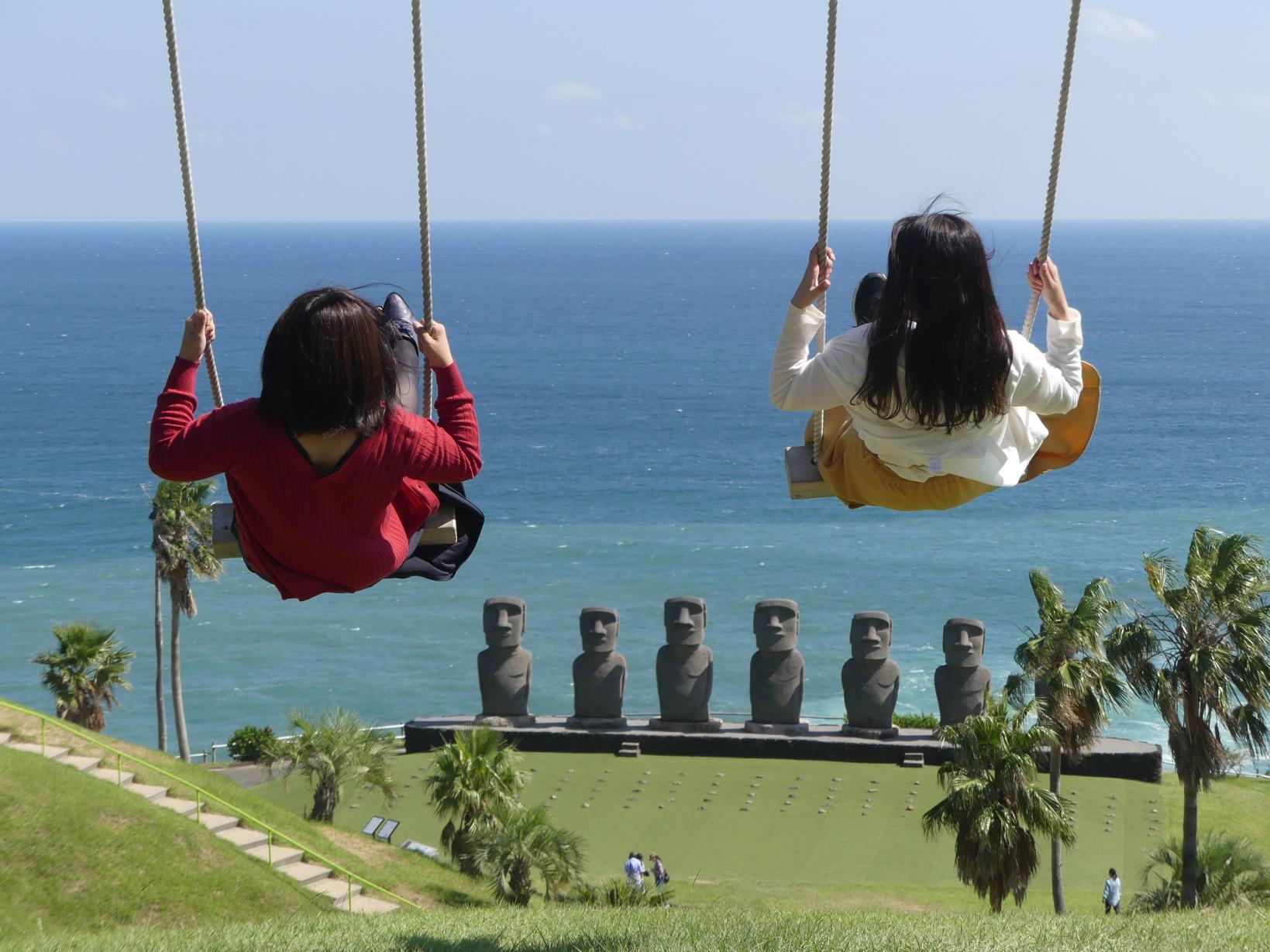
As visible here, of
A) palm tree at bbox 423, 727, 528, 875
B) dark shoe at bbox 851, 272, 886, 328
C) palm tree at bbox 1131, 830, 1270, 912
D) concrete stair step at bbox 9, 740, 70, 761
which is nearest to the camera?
dark shoe at bbox 851, 272, 886, 328

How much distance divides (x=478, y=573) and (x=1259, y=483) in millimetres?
38016

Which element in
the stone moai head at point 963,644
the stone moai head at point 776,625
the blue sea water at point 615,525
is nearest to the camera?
the stone moai head at point 963,644

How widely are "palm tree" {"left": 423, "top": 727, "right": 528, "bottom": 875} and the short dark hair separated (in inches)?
579

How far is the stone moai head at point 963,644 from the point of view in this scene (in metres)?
26.7

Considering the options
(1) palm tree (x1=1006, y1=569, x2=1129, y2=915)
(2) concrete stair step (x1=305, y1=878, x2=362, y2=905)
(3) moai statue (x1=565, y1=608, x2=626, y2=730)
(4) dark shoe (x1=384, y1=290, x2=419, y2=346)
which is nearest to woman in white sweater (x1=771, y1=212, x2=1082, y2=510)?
(4) dark shoe (x1=384, y1=290, x2=419, y2=346)

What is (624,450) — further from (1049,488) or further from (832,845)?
(832,845)

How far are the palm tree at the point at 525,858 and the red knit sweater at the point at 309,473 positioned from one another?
13685 millimetres

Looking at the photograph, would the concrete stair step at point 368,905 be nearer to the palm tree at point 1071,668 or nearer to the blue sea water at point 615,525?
the palm tree at point 1071,668

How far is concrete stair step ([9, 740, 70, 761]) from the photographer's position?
18.1 m

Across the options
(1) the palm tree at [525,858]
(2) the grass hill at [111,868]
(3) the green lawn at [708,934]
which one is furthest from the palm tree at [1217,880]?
(2) the grass hill at [111,868]

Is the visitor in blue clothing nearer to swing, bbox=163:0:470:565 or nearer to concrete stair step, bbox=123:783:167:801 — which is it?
concrete stair step, bbox=123:783:167:801

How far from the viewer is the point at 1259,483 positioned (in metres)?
69.9

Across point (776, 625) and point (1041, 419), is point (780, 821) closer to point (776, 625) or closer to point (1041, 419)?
point (776, 625)

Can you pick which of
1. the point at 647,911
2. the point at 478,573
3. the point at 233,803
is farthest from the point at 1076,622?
the point at 478,573
